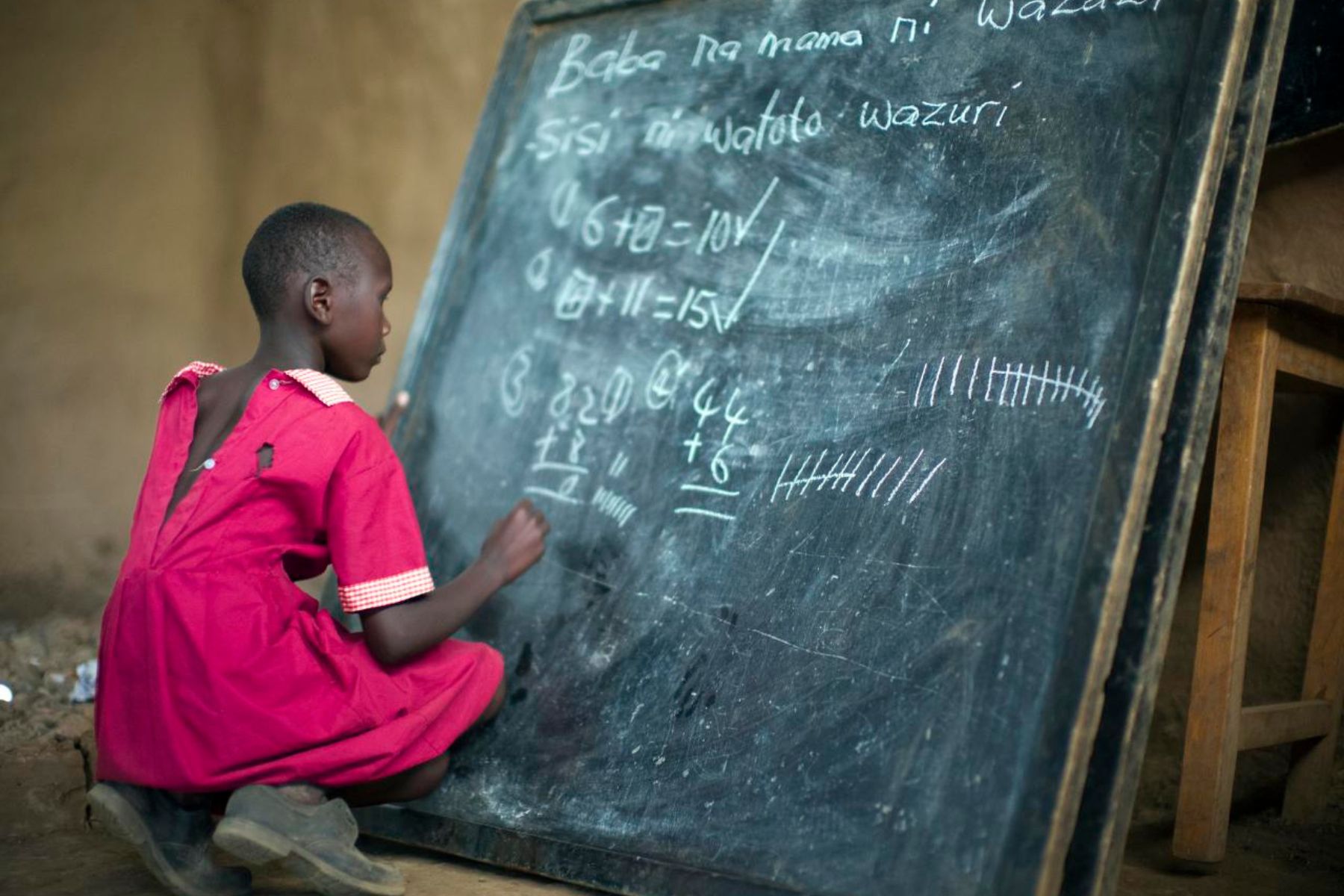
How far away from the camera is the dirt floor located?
1.86 meters

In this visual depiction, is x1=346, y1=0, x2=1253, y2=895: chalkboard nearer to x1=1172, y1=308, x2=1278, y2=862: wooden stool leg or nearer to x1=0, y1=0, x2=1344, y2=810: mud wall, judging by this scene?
x1=1172, y1=308, x2=1278, y2=862: wooden stool leg

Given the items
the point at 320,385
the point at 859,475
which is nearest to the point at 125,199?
the point at 320,385

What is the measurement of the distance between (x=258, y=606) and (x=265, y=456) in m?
0.21

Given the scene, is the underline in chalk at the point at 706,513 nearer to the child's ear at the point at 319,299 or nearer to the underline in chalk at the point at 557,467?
the underline in chalk at the point at 557,467

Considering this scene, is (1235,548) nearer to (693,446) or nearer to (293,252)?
(693,446)

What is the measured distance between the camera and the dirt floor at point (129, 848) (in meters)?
1.86

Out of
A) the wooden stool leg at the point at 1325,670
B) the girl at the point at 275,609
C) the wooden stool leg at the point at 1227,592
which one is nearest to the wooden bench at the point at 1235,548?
the wooden stool leg at the point at 1227,592

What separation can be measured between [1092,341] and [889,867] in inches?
28.6

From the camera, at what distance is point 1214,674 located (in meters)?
2.04

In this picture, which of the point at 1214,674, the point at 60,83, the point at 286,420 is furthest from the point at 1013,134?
the point at 60,83

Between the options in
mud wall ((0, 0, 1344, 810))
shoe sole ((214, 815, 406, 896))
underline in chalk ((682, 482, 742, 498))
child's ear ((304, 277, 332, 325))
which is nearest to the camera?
shoe sole ((214, 815, 406, 896))

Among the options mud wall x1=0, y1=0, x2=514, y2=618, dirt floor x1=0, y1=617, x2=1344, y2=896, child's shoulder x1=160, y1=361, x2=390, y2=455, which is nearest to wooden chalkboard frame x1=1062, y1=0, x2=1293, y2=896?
dirt floor x1=0, y1=617, x2=1344, y2=896

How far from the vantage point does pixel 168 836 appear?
1.75 meters

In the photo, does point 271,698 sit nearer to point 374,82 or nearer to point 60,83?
point 60,83
